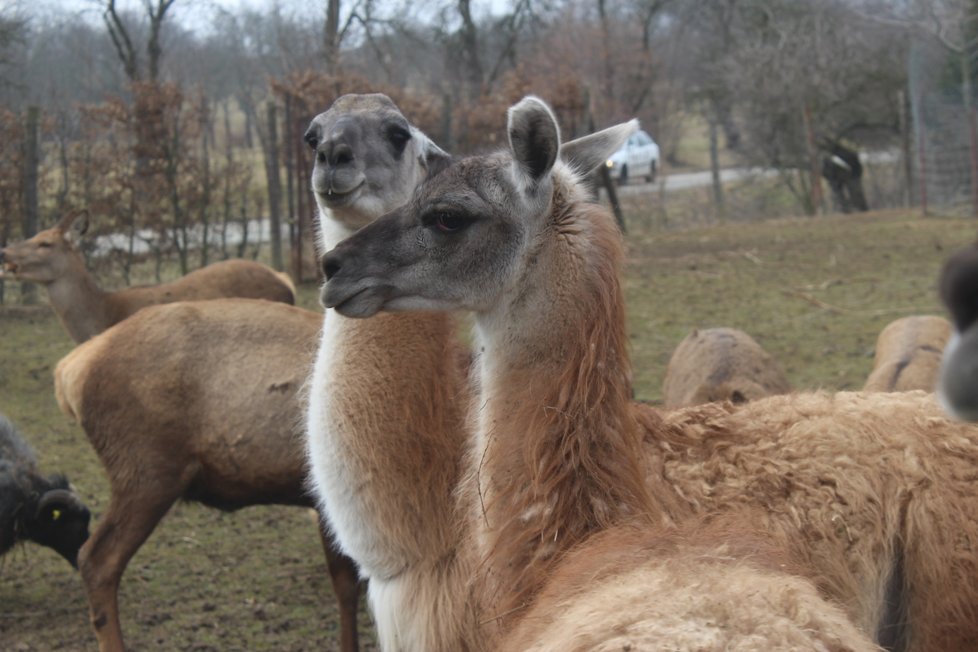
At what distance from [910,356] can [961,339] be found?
→ 5518 mm

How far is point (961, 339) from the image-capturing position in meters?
1.17

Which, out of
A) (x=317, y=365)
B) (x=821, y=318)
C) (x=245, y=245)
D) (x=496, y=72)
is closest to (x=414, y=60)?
(x=496, y=72)

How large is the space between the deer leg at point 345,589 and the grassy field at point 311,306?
308mm

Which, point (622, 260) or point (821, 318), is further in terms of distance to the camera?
point (821, 318)

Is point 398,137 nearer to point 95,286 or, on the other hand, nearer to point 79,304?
point 79,304

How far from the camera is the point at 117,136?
13625 mm

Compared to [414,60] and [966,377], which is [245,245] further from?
[966,377]

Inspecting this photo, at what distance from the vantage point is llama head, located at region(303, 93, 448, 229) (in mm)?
3971

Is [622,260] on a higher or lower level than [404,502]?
higher

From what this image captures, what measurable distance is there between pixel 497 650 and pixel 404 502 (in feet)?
2.85

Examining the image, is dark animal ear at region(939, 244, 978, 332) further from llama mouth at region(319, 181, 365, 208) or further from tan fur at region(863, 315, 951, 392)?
tan fur at region(863, 315, 951, 392)

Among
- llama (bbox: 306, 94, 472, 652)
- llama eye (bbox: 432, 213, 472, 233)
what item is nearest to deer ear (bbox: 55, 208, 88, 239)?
llama (bbox: 306, 94, 472, 652)

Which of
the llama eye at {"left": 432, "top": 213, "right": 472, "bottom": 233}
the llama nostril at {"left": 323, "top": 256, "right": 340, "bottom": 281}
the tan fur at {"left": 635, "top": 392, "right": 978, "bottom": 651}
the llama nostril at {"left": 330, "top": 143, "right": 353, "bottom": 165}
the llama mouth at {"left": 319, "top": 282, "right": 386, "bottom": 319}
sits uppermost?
the llama nostril at {"left": 330, "top": 143, "right": 353, "bottom": 165}

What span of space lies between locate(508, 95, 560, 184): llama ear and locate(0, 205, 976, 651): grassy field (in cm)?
223
